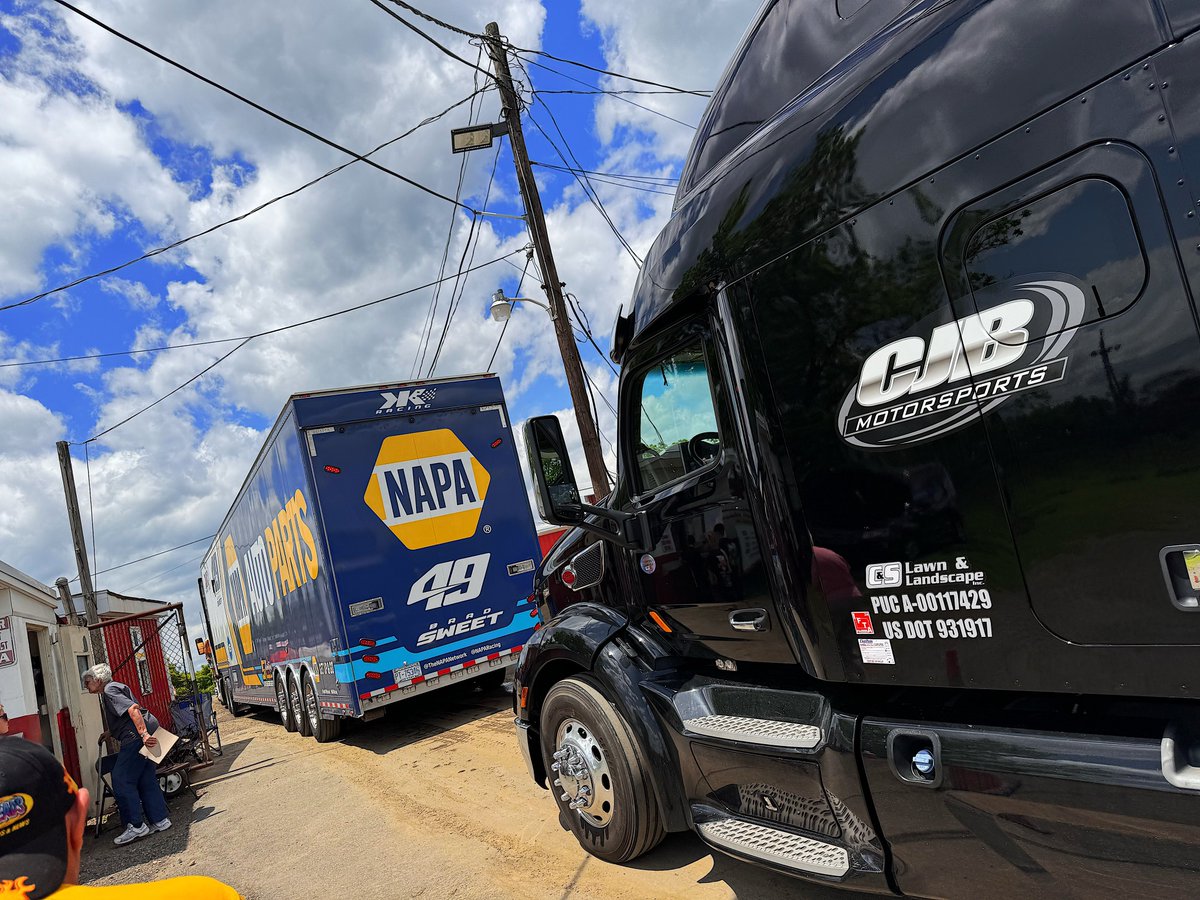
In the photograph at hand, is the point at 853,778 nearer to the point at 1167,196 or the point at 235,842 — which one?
the point at 1167,196

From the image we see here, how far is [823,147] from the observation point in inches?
102

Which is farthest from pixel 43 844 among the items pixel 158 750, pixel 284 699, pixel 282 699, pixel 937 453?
pixel 282 699

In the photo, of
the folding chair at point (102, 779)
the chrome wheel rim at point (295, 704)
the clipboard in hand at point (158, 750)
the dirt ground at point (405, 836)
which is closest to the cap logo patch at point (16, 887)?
the dirt ground at point (405, 836)

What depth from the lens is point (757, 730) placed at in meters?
3.01

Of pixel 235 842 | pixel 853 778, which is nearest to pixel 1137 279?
pixel 853 778

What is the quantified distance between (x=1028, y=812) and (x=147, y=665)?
16.3 m

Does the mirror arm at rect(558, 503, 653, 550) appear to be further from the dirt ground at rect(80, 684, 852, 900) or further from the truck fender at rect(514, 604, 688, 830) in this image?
the dirt ground at rect(80, 684, 852, 900)

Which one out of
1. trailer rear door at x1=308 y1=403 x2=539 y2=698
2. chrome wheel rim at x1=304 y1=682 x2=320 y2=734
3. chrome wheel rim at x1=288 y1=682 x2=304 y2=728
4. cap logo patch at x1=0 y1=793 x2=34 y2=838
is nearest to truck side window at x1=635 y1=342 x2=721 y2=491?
cap logo patch at x1=0 y1=793 x2=34 y2=838

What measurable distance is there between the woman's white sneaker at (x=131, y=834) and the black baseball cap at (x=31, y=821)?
6.76 meters

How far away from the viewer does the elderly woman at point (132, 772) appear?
22.7 ft

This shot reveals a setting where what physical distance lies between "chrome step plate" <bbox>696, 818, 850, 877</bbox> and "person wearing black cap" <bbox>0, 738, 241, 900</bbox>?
2.02m

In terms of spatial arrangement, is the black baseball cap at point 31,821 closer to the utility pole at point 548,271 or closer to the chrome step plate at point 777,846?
the chrome step plate at point 777,846

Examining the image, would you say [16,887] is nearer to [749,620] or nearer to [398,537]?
[749,620]

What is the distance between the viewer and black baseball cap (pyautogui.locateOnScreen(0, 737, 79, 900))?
4.46 ft
